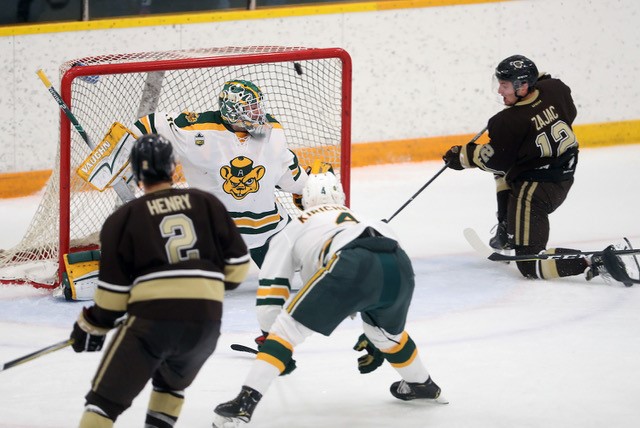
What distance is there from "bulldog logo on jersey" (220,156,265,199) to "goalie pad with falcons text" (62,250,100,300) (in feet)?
2.01

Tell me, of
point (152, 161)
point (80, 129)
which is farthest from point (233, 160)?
point (152, 161)

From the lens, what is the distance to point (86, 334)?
115 inches

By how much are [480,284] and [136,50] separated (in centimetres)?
265

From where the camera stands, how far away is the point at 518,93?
202 inches

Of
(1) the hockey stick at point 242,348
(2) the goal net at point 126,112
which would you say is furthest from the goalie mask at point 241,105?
(1) the hockey stick at point 242,348

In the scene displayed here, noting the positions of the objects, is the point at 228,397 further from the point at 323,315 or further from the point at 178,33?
the point at 178,33

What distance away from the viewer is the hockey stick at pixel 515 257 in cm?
495

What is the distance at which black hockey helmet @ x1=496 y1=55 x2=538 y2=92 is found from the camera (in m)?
5.06

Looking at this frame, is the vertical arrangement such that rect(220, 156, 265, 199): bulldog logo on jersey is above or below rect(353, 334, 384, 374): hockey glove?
above

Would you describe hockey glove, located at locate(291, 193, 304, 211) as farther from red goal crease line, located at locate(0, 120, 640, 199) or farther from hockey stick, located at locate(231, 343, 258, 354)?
red goal crease line, located at locate(0, 120, 640, 199)

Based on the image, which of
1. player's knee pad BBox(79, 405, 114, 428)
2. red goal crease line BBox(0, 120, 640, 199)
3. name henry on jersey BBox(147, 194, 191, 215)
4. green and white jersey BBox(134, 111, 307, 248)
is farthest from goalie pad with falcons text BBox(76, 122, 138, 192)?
red goal crease line BBox(0, 120, 640, 199)

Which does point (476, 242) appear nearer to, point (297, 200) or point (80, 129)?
point (297, 200)

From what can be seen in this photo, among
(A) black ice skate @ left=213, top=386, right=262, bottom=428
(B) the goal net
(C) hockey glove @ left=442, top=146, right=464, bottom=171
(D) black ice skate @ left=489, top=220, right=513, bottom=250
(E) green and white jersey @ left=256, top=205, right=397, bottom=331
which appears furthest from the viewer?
(D) black ice skate @ left=489, top=220, right=513, bottom=250

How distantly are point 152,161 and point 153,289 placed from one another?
329 millimetres
